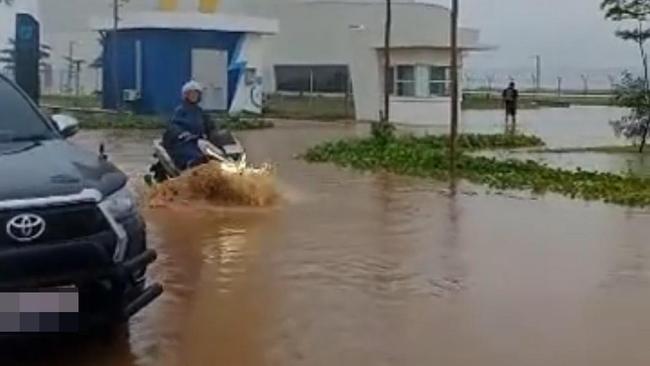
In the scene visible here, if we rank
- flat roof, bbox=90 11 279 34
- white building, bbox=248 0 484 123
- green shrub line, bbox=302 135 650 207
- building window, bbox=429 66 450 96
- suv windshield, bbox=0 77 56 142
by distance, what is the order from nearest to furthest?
suv windshield, bbox=0 77 56 142 < green shrub line, bbox=302 135 650 207 < white building, bbox=248 0 484 123 < building window, bbox=429 66 450 96 < flat roof, bbox=90 11 279 34

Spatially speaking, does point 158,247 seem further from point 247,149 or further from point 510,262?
point 247,149

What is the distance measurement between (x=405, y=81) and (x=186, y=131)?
78.9 ft

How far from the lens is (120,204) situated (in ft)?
18.7

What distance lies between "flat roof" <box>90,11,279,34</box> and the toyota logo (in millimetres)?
32221

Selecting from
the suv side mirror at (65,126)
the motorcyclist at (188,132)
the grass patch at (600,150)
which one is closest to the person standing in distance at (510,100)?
the grass patch at (600,150)

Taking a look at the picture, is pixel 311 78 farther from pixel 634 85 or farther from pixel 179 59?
pixel 634 85

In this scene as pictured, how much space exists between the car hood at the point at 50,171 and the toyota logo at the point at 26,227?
0.32ft

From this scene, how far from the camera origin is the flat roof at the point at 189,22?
3694 centimetres

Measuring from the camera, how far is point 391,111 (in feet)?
116

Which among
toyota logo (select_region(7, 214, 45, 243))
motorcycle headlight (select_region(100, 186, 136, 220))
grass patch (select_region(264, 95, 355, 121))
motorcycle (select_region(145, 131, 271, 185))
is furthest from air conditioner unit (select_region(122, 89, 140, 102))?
toyota logo (select_region(7, 214, 45, 243))

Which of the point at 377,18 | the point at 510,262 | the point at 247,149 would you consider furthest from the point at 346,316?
the point at 377,18

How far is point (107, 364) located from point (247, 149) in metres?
16.7

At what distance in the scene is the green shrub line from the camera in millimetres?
13852

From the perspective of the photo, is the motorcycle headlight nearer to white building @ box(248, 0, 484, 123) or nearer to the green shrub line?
the green shrub line
